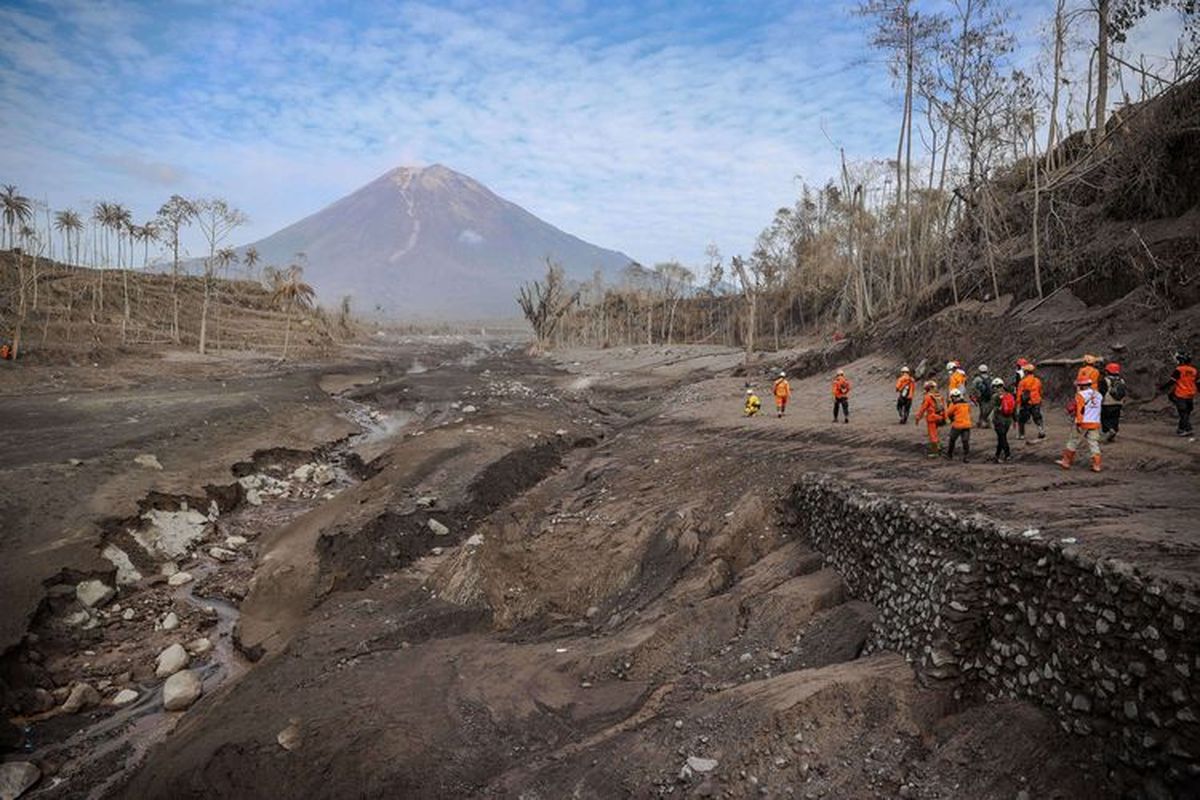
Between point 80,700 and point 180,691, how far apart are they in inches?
53.7

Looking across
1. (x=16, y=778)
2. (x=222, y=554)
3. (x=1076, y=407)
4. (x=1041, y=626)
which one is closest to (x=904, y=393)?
(x=1076, y=407)

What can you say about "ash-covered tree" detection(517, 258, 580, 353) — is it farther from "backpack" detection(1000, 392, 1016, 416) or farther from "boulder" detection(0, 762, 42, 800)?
"boulder" detection(0, 762, 42, 800)

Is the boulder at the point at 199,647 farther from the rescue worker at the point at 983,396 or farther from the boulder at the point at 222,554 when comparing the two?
the rescue worker at the point at 983,396

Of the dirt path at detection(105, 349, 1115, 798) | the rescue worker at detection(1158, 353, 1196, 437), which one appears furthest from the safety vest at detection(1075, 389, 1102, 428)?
the dirt path at detection(105, 349, 1115, 798)

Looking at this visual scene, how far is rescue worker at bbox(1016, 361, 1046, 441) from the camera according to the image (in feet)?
38.9

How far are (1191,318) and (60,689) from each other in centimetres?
2223

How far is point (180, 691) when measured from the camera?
31.6ft

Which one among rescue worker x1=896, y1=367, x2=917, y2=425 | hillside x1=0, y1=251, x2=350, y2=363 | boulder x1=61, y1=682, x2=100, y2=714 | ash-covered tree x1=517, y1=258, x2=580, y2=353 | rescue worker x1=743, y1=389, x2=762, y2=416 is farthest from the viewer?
ash-covered tree x1=517, y1=258, x2=580, y2=353

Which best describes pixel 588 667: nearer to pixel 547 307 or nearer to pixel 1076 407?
pixel 1076 407

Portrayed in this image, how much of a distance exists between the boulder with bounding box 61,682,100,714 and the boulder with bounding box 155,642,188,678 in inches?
35.8

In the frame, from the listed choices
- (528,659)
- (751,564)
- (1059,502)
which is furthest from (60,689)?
(1059,502)

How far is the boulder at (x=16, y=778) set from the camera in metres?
7.68

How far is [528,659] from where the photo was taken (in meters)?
9.43

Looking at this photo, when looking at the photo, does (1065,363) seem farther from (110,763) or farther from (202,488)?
(202,488)
